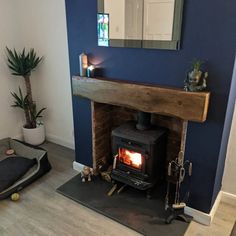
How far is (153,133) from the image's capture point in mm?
2266

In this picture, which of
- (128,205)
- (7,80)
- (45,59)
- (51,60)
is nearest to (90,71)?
(51,60)

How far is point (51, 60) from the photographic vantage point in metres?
3.17

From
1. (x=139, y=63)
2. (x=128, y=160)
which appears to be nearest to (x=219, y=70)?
(x=139, y=63)

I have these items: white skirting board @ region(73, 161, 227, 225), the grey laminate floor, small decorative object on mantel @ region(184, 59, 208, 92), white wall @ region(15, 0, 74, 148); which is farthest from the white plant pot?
small decorative object on mantel @ region(184, 59, 208, 92)

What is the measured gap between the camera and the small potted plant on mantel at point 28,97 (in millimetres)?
3131

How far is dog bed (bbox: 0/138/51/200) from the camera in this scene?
2490mm

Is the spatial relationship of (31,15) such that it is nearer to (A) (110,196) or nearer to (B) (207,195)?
(A) (110,196)

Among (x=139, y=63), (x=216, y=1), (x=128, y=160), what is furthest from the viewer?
(x=128, y=160)

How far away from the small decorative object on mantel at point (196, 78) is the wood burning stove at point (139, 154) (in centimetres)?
60

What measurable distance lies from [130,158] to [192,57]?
1.11m

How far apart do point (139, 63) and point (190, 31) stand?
19.0 inches

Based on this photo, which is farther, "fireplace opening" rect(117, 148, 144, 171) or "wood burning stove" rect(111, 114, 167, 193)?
"fireplace opening" rect(117, 148, 144, 171)

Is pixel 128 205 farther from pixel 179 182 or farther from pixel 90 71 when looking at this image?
pixel 90 71

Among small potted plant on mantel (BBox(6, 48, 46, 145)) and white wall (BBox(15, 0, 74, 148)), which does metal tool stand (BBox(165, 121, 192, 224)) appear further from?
small potted plant on mantel (BBox(6, 48, 46, 145))
